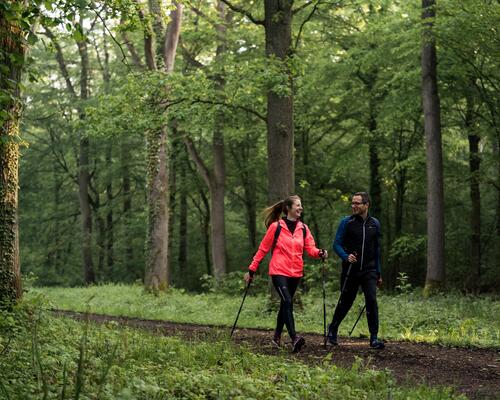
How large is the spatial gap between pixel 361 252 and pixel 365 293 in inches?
23.1

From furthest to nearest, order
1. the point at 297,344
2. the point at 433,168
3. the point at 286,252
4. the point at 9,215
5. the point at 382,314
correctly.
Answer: the point at 433,168, the point at 382,314, the point at 9,215, the point at 286,252, the point at 297,344

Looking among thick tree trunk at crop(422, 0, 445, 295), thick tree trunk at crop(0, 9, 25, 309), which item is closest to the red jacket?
thick tree trunk at crop(0, 9, 25, 309)

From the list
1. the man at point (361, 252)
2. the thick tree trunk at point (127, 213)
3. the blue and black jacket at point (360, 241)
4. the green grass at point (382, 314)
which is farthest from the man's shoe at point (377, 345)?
the thick tree trunk at point (127, 213)

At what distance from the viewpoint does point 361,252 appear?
9.28 meters

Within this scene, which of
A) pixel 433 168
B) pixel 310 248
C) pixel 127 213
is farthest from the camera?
pixel 127 213

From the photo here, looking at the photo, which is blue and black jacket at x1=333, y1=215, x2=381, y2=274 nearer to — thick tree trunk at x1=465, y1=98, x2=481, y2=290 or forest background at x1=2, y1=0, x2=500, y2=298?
forest background at x1=2, y1=0, x2=500, y2=298

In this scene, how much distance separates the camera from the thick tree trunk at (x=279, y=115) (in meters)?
13.8

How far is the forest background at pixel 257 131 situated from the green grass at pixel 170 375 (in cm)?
246

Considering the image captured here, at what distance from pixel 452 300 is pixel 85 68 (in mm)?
23456

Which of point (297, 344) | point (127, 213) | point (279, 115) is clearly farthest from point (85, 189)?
point (297, 344)

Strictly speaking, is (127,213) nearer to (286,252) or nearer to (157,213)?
(157,213)

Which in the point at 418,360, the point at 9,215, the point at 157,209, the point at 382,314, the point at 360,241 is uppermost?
the point at 157,209

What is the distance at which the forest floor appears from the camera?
672 centimetres

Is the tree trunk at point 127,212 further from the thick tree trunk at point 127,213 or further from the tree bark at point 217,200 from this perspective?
the tree bark at point 217,200
